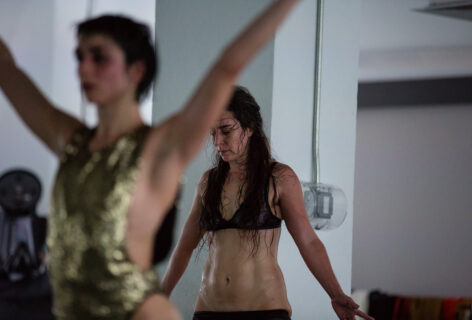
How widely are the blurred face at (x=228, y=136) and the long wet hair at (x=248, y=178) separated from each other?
2 cm

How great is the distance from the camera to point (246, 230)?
2.90m

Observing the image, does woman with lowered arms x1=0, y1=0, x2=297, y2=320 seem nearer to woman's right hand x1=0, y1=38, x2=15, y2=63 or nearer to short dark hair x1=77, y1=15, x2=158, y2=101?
short dark hair x1=77, y1=15, x2=158, y2=101

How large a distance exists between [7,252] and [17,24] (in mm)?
638

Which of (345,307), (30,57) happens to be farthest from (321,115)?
(30,57)

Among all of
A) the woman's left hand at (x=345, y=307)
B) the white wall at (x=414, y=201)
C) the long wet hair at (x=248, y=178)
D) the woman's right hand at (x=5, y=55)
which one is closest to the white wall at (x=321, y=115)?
the long wet hair at (x=248, y=178)

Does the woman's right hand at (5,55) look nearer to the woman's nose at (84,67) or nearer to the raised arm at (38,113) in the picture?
the raised arm at (38,113)

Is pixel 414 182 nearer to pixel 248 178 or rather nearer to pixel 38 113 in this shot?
pixel 248 178

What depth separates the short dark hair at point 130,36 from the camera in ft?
5.01

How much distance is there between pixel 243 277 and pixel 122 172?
1.47 m

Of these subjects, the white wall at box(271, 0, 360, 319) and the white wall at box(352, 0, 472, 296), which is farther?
the white wall at box(352, 0, 472, 296)

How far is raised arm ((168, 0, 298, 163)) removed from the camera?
146 cm

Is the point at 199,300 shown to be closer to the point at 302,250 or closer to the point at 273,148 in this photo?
the point at 302,250

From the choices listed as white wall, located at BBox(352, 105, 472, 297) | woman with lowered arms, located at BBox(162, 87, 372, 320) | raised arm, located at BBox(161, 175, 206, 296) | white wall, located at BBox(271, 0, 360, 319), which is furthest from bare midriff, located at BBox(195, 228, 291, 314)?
white wall, located at BBox(352, 105, 472, 297)

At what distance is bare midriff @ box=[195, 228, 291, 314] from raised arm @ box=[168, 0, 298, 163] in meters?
1.45
